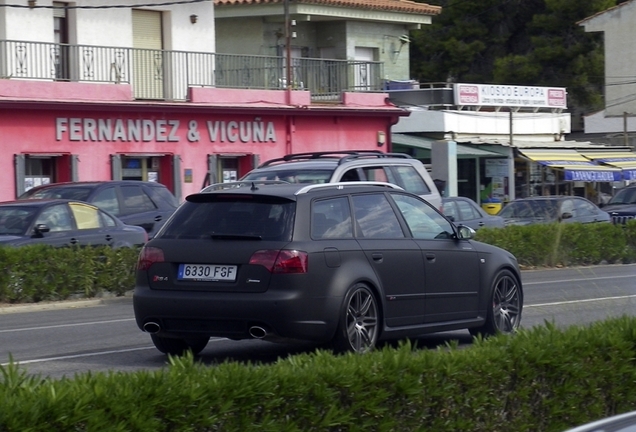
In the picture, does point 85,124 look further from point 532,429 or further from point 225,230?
point 532,429

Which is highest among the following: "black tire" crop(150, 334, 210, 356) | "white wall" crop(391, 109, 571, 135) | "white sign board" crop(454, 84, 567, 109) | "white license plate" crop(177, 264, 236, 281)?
"white sign board" crop(454, 84, 567, 109)

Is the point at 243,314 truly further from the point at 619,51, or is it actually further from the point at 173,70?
the point at 619,51

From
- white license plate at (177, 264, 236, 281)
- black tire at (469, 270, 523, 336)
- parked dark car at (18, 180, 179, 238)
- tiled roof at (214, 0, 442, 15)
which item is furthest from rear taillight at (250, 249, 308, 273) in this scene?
tiled roof at (214, 0, 442, 15)

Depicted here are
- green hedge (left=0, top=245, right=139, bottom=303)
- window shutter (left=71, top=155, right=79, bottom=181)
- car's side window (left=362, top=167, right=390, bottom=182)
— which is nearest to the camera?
car's side window (left=362, top=167, right=390, bottom=182)

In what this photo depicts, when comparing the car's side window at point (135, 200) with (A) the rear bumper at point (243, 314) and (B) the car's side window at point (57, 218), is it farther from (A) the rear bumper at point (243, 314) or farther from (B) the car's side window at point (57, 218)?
(A) the rear bumper at point (243, 314)

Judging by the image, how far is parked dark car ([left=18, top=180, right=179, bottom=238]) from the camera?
2031cm

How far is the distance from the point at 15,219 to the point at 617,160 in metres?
30.3

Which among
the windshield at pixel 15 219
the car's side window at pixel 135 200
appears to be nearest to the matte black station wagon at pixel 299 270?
the windshield at pixel 15 219

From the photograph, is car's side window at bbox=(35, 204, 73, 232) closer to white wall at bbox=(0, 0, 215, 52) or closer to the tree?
white wall at bbox=(0, 0, 215, 52)

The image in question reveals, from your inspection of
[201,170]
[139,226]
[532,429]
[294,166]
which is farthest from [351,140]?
[532,429]

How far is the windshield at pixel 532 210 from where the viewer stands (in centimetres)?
2783

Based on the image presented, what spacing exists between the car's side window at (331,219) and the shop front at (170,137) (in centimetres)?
1631

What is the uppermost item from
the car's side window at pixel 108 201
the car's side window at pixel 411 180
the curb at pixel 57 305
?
the car's side window at pixel 411 180

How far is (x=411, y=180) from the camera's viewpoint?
1594 cm
